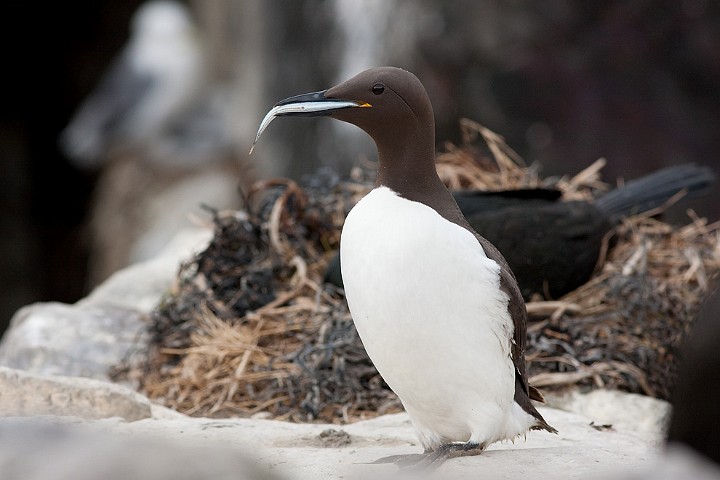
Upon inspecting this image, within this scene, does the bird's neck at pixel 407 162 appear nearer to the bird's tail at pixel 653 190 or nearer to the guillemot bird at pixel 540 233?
the guillemot bird at pixel 540 233

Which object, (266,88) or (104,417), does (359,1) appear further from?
(104,417)

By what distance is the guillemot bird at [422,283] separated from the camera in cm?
285

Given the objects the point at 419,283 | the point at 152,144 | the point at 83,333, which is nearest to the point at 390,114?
the point at 419,283

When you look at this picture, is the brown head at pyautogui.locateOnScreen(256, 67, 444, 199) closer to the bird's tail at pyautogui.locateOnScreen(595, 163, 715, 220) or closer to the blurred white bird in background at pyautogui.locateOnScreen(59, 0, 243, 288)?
the bird's tail at pyautogui.locateOnScreen(595, 163, 715, 220)

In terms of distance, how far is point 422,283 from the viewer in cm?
283

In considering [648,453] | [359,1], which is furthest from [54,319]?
[359,1]

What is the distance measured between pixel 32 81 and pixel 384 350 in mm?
11138

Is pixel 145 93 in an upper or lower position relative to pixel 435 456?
upper

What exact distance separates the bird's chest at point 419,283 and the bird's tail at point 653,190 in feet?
6.86

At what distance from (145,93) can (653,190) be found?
8115mm

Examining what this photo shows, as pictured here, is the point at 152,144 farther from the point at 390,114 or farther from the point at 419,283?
the point at 419,283

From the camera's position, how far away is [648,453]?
Result: 3.18 meters

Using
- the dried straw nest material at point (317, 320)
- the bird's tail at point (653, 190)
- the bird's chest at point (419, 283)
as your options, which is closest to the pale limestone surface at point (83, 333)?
the dried straw nest material at point (317, 320)

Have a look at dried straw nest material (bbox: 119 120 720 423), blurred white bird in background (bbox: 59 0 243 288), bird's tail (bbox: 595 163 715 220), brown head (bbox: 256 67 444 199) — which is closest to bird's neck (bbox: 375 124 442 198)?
brown head (bbox: 256 67 444 199)
